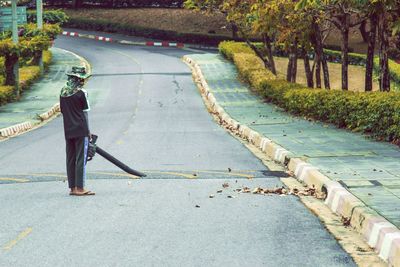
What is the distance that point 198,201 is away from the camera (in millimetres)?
11180

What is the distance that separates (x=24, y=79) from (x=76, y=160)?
3000 centimetres

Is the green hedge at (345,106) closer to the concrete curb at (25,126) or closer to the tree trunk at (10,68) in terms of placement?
the concrete curb at (25,126)

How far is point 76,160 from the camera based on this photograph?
479 inches

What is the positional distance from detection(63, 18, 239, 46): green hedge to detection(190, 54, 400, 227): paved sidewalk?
117 feet

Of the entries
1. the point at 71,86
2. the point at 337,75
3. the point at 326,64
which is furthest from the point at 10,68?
the point at 71,86

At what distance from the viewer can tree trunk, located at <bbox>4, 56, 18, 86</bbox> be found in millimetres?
36406

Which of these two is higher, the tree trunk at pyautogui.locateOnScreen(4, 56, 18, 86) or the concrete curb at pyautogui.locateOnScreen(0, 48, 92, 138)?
the tree trunk at pyautogui.locateOnScreen(4, 56, 18, 86)

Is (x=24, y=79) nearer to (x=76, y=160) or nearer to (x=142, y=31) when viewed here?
(x=76, y=160)

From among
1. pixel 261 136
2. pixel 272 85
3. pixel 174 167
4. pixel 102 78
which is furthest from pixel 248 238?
pixel 102 78

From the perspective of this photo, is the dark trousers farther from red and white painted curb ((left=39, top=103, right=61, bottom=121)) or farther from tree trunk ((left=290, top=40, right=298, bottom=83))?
tree trunk ((left=290, top=40, right=298, bottom=83))

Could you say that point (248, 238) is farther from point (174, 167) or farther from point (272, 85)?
point (272, 85)

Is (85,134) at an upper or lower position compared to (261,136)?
upper

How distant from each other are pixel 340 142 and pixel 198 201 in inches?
307

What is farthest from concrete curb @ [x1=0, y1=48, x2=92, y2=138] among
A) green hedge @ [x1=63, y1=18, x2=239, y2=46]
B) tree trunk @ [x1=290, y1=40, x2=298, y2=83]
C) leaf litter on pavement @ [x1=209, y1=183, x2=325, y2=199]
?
green hedge @ [x1=63, y1=18, x2=239, y2=46]
